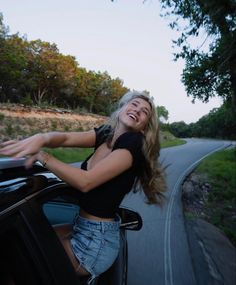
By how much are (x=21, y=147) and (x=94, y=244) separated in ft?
2.32

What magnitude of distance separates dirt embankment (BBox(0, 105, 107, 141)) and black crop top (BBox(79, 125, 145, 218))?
2000 cm

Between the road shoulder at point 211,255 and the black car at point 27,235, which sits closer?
the black car at point 27,235

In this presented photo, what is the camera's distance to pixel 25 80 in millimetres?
47281

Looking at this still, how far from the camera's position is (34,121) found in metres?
→ 30.0

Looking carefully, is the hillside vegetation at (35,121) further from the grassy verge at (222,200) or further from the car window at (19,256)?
the car window at (19,256)

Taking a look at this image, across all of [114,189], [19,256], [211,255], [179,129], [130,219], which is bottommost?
[179,129]

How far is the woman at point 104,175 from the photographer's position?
79.0 inches

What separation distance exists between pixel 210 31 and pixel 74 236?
37.6ft

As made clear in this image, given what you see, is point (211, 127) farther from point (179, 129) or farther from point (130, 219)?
point (130, 219)

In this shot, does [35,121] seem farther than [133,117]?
Yes

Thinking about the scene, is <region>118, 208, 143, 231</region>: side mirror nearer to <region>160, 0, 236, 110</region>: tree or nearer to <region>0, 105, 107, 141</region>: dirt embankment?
<region>160, 0, 236, 110</region>: tree

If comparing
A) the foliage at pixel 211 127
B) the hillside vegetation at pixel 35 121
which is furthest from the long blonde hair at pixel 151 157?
the foliage at pixel 211 127

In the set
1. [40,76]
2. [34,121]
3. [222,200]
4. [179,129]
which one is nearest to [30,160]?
[222,200]

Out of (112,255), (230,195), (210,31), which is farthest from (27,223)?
(230,195)
